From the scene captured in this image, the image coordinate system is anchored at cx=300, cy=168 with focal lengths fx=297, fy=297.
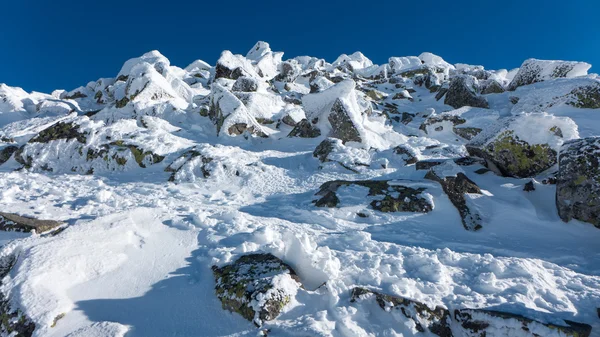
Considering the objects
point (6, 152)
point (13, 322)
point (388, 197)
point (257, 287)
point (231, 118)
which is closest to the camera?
point (13, 322)

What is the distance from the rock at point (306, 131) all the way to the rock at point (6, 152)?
15720 mm

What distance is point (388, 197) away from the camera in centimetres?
987

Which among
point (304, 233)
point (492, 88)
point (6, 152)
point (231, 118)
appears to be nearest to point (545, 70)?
point (492, 88)

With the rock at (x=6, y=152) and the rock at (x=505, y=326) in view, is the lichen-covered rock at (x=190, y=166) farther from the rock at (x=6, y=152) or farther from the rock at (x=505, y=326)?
the rock at (x=505, y=326)

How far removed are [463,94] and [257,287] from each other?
34748mm

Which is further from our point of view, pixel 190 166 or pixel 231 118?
pixel 231 118

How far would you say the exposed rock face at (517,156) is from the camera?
10.5 metres

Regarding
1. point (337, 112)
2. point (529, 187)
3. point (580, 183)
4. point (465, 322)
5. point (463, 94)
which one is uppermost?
point (463, 94)

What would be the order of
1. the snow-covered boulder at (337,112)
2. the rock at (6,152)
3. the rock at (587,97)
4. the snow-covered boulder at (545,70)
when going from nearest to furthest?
the rock at (6,152), the rock at (587,97), the snow-covered boulder at (337,112), the snow-covered boulder at (545,70)

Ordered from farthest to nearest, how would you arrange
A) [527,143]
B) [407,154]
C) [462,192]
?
[407,154], [527,143], [462,192]

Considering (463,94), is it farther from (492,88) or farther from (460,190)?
(460,190)

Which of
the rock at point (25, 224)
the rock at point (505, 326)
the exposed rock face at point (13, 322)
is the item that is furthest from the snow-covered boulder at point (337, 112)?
the exposed rock face at point (13, 322)

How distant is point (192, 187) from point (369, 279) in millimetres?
9300

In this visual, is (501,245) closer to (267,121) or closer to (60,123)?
(267,121)
